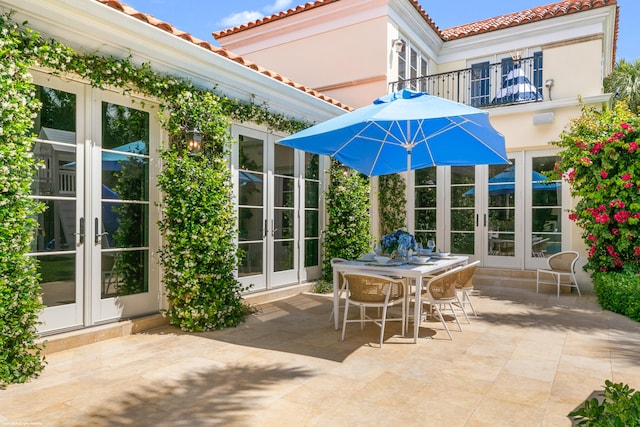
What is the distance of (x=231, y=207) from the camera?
5.14 meters

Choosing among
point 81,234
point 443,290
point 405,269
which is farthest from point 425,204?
point 81,234

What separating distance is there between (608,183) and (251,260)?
17.9 ft

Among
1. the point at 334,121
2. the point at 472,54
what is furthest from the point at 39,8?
the point at 472,54

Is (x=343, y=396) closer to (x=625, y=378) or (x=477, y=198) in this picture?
(x=625, y=378)

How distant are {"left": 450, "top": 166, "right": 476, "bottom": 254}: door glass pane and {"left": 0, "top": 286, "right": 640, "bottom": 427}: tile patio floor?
381 centimetres

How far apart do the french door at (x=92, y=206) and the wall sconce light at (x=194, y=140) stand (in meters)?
0.41

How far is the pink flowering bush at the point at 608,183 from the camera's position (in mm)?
6055

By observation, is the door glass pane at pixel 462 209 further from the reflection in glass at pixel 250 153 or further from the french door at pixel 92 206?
the french door at pixel 92 206

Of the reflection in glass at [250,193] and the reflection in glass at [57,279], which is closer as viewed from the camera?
the reflection in glass at [57,279]

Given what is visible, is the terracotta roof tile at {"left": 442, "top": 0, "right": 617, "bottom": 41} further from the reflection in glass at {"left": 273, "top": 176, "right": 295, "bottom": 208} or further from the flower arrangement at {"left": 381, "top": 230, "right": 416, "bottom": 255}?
the flower arrangement at {"left": 381, "top": 230, "right": 416, "bottom": 255}

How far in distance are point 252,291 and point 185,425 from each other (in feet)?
11.9

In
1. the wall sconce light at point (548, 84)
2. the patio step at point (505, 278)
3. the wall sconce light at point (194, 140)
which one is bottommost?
the patio step at point (505, 278)

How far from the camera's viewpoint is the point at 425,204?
9430mm

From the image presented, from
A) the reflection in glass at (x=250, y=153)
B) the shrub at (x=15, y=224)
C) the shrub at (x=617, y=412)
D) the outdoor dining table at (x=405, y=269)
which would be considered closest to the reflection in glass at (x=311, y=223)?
the reflection in glass at (x=250, y=153)
